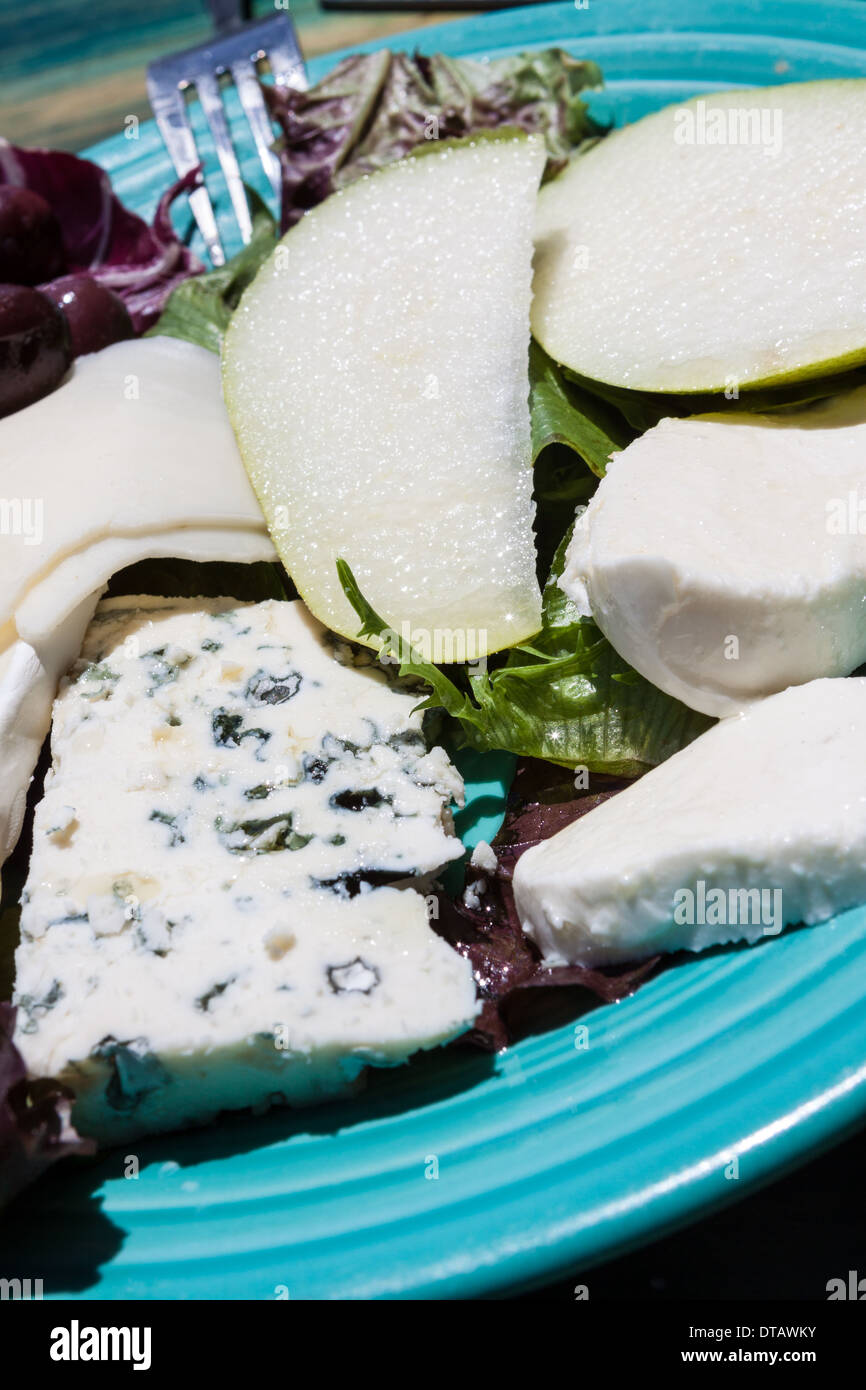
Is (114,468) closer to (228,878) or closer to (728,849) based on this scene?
(228,878)

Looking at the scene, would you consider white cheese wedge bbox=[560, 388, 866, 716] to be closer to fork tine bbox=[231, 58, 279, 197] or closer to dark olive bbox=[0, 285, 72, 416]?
dark olive bbox=[0, 285, 72, 416]

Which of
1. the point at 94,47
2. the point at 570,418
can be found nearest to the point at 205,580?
the point at 570,418

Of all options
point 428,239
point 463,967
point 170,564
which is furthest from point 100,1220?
point 428,239

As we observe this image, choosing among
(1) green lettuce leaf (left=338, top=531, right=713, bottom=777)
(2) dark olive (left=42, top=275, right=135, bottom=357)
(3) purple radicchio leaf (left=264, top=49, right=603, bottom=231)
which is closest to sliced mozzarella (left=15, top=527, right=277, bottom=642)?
(1) green lettuce leaf (left=338, top=531, right=713, bottom=777)

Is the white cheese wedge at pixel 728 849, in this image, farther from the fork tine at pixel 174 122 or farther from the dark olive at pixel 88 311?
the fork tine at pixel 174 122

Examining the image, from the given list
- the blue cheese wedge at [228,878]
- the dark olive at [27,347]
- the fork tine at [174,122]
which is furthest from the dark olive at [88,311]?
the blue cheese wedge at [228,878]
